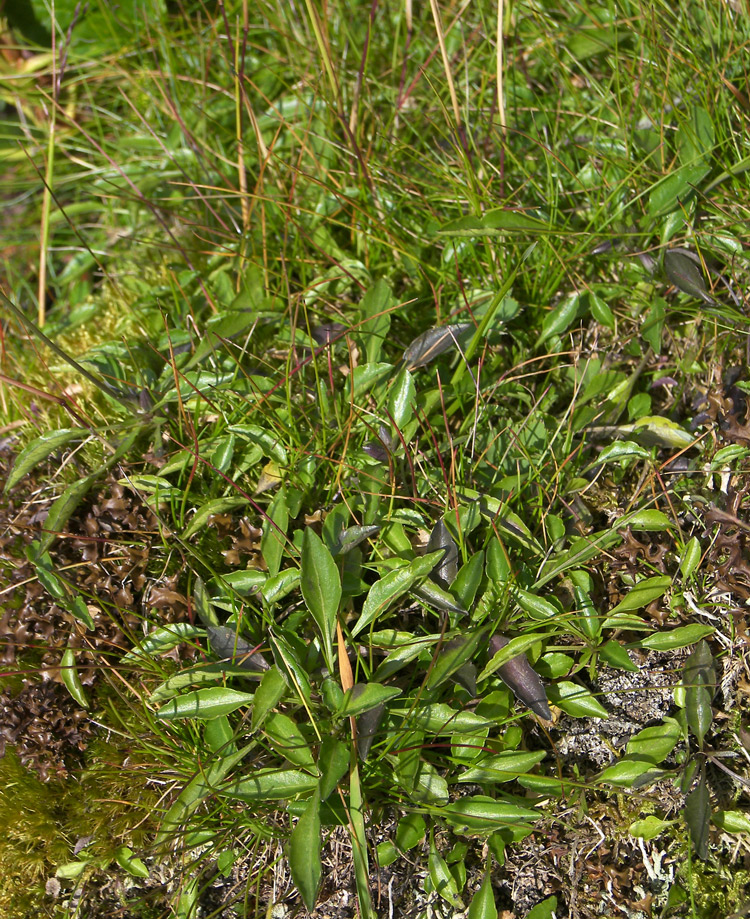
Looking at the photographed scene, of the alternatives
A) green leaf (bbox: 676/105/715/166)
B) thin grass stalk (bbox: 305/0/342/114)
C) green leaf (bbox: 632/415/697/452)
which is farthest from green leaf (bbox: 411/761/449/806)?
thin grass stalk (bbox: 305/0/342/114)

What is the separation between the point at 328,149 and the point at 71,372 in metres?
0.97

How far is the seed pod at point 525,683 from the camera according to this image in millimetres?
1410

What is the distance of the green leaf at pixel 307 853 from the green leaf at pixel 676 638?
0.75 metres

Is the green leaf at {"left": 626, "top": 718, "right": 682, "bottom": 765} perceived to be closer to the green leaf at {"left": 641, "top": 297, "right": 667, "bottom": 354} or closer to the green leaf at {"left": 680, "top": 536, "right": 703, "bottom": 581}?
the green leaf at {"left": 680, "top": 536, "right": 703, "bottom": 581}

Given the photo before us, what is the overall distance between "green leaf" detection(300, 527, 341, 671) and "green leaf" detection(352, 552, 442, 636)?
72mm

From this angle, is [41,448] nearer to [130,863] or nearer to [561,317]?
[130,863]

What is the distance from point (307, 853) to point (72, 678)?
67 cm

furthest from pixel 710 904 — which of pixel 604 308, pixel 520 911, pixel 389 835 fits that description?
pixel 604 308

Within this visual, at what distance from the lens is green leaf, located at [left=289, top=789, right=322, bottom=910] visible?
1.21m

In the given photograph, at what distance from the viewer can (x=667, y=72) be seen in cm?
178

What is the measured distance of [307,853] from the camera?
1252mm

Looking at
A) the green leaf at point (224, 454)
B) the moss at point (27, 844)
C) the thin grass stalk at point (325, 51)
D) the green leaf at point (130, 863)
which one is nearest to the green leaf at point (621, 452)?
the green leaf at point (224, 454)

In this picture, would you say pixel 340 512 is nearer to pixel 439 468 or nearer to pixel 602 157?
pixel 439 468

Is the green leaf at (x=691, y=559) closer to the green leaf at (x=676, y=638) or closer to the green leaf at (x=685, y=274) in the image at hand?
the green leaf at (x=676, y=638)
